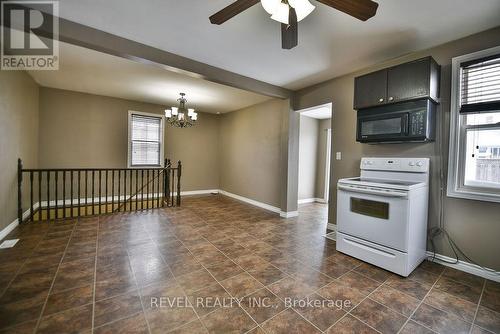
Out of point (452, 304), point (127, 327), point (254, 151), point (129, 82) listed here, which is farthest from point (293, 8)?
point (254, 151)

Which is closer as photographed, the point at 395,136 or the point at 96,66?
the point at 395,136

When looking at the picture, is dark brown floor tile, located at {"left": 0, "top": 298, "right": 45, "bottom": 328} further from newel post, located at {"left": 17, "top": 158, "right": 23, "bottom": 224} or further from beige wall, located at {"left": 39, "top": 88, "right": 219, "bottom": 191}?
beige wall, located at {"left": 39, "top": 88, "right": 219, "bottom": 191}

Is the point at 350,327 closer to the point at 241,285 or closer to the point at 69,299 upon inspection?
the point at 241,285

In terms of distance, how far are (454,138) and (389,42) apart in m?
1.33

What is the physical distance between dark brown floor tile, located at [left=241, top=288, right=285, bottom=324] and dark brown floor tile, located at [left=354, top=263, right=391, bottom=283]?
1.09 m

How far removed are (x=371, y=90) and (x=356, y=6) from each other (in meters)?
1.46

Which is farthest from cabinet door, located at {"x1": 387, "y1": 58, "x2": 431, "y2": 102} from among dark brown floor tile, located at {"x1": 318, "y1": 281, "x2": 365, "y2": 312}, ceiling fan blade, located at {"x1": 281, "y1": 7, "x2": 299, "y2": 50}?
dark brown floor tile, located at {"x1": 318, "y1": 281, "x2": 365, "y2": 312}

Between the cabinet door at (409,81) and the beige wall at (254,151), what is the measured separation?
2.08 metres

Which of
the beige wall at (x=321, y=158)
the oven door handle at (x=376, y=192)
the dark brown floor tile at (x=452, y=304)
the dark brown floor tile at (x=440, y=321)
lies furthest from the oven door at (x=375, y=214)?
the beige wall at (x=321, y=158)

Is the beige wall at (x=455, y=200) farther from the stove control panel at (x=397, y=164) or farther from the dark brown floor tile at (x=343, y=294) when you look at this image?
the dark brown floor tile at (x=343, y=294)

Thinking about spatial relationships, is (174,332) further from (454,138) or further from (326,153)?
(326,153)

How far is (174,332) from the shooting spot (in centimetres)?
147

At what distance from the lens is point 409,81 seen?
244cm

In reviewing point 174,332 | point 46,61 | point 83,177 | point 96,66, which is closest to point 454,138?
point 174,332
